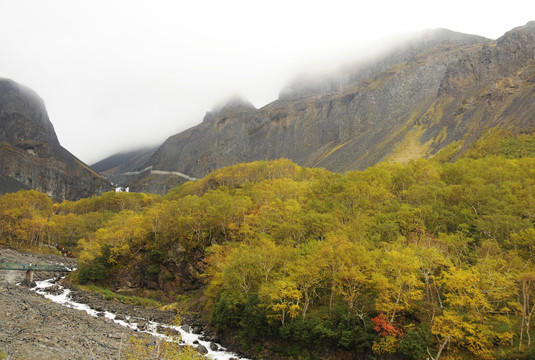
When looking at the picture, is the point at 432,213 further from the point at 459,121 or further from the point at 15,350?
the point at 459,121

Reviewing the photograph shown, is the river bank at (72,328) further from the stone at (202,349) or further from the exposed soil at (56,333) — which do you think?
the stone at (202,349)

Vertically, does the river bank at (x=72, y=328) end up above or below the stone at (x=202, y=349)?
above

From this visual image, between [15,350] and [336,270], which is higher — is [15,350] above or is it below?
above

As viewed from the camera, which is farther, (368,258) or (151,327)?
(151,327)

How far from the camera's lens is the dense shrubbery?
26281mm

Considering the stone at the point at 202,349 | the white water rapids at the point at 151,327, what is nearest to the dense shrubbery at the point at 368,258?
the white water rapids at the point at 151,327

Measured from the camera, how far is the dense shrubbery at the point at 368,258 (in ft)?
86.2

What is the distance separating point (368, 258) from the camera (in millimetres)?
31625

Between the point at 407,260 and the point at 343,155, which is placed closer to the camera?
the point at 407,260

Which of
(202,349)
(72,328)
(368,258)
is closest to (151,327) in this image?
(202,349)

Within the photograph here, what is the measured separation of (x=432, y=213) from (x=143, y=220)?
57586 mm

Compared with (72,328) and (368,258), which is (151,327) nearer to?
(72,328)

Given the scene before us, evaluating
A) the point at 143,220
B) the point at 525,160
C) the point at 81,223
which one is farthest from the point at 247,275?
the point at 81,223

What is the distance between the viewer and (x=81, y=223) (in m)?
97.1
